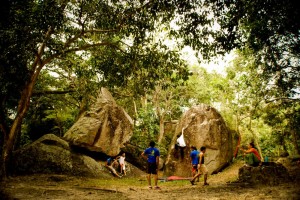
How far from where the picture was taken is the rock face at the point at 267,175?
912 cm

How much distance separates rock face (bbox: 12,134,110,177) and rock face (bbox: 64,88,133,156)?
106 centimetres

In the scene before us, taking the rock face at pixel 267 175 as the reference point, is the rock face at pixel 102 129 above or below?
above

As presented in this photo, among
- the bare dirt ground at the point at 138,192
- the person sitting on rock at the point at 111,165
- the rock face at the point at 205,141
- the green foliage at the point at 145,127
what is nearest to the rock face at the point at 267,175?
the bare dirt ground at the point at 138,192

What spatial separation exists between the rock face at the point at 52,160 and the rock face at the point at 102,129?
1059mm

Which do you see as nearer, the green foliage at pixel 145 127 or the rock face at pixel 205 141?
the rock face at pixel 205 141

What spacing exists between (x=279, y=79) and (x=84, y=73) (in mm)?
11437

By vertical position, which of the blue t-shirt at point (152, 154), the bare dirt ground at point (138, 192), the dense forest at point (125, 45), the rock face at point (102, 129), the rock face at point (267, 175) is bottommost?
the bare dirt ground at point (138, 192)

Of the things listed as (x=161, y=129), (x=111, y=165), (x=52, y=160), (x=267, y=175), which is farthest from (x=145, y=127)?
(x=267, y=175)

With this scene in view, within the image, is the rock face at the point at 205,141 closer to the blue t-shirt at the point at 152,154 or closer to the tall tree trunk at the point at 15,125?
the blue t-shirt at the point at 152,154

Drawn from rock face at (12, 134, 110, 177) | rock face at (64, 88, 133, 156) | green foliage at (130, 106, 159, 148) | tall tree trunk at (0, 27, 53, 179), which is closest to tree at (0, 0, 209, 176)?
tall tree trunk at (0, 27, 53, 179)

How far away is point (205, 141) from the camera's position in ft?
53.1

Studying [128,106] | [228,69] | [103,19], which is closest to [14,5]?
[103,19]

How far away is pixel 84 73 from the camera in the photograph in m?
13.0

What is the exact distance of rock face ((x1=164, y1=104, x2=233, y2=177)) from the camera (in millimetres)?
15820
